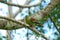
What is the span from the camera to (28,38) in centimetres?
348

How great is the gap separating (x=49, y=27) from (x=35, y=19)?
1.85m

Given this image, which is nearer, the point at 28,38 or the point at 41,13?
the point at 41,13

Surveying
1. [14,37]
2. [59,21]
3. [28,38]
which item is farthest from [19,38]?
[59,21]

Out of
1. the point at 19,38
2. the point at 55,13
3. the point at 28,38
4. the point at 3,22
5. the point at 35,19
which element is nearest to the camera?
the point at 35,19

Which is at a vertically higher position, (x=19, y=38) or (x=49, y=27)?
(x=49, y=27)

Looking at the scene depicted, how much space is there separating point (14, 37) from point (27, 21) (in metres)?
2.63

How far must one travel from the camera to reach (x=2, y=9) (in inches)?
154

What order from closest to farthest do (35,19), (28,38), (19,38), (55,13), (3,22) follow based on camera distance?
(35,19), (3,22), (55,13), (28,38), (19,38)

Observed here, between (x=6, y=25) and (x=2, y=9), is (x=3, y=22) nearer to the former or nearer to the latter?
(x=6, y=25)

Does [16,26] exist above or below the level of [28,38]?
above

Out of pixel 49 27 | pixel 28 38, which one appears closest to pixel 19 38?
pixel 28 38

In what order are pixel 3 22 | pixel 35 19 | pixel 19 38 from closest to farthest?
pixel 35 19 < pixel 3 22 < pixel 19 38

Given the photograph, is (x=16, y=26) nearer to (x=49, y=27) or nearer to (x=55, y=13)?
(x=55, y=13)

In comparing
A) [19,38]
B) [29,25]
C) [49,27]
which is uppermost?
[29,25]
